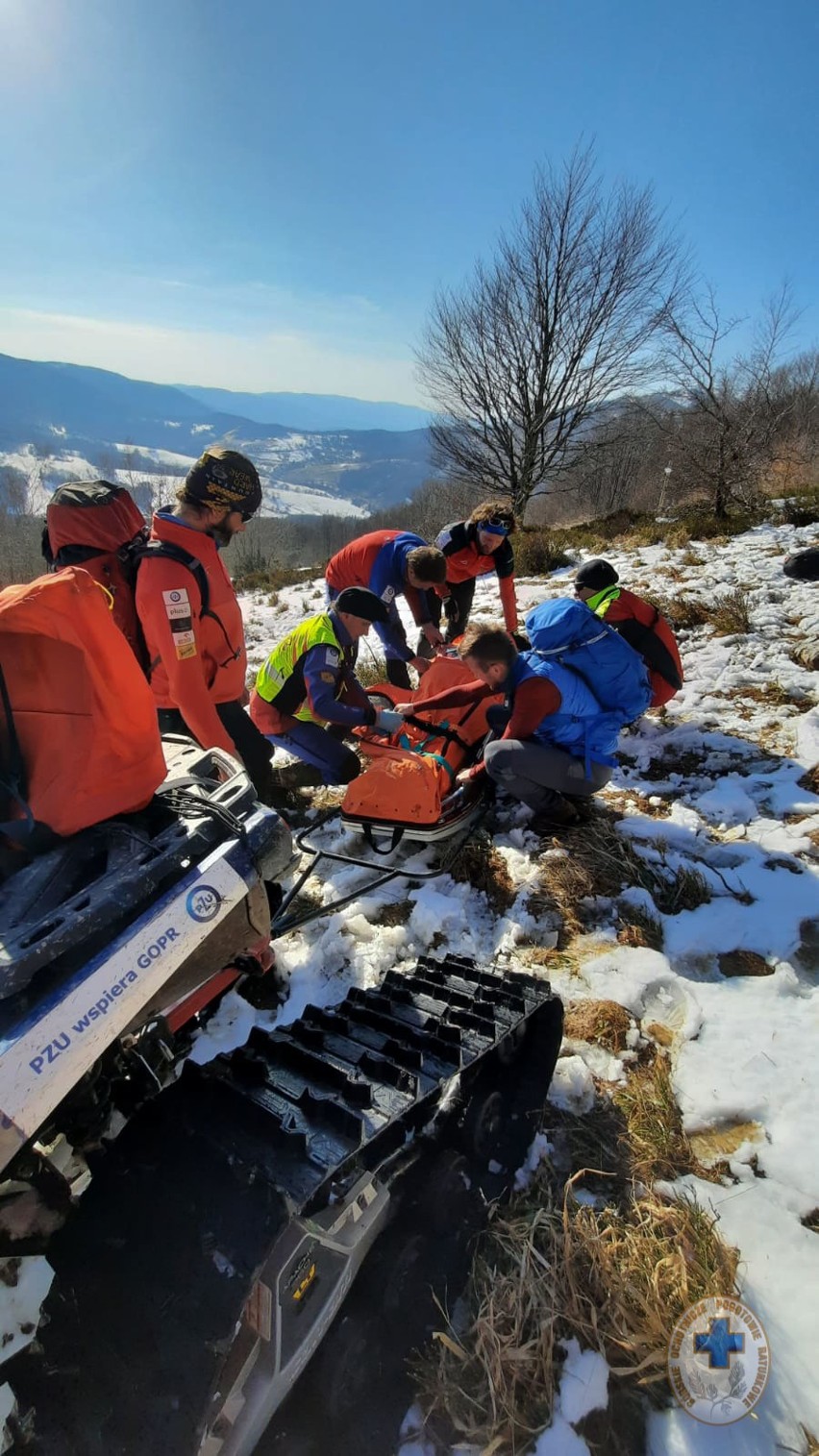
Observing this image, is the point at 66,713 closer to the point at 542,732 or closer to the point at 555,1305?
the point at 555,1305

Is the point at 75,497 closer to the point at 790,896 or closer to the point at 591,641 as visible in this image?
the point at 591,641

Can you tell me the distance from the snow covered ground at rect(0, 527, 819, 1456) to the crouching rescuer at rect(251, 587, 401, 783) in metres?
0.63

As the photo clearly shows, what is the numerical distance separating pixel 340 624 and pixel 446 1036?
116 inches

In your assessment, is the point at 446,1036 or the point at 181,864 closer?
the point at 181,864

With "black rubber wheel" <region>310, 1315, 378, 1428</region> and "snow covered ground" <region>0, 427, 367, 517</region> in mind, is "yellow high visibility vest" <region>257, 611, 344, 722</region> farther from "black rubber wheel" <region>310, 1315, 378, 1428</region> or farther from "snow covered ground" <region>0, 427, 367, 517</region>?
"snow covered ground" <region>0, 427, 367, 517</region>

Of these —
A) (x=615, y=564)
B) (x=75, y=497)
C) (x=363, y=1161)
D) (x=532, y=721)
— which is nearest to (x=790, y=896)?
(x=532, y=721)

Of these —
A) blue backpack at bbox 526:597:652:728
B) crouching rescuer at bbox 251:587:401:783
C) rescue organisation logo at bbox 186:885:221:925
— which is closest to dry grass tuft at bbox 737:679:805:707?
blue backpack at bbox 526:597:652:728

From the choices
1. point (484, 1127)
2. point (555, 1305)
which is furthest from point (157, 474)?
point (555, 1305)

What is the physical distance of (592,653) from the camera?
3979 mm

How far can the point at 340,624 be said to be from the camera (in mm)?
4344

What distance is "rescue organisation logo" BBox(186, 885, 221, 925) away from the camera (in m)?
1.73

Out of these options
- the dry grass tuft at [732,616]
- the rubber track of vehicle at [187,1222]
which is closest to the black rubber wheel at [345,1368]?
the rubber track of vehicle at [187,1222]

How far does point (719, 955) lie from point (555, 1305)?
171 centimetres

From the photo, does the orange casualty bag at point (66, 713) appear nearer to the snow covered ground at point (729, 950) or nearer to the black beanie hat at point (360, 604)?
the snow covered ground at point (729, 950)
